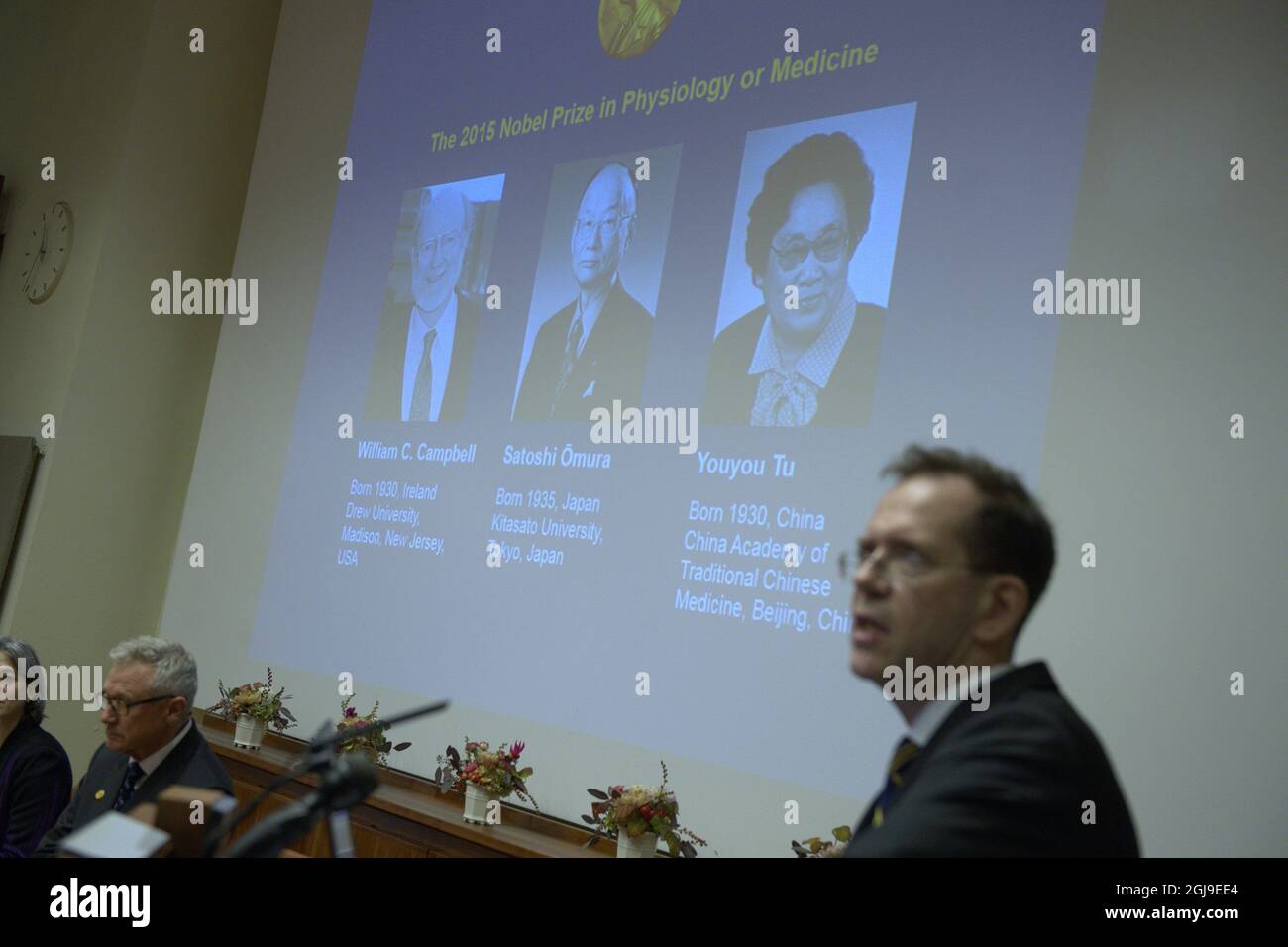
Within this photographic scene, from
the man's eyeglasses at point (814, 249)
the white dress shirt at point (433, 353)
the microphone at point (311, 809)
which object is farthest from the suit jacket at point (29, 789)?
the man's eyeglasses at point (814, 249)

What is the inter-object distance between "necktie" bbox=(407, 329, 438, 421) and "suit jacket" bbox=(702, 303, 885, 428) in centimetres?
165

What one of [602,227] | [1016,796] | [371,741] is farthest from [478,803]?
[1016,796]

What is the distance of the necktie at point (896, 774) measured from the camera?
155 centimetres

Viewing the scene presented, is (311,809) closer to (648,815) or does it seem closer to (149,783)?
(149,783)

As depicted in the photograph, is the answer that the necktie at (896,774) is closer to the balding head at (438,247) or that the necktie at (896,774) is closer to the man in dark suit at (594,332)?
the man in dark suit at (594,332)

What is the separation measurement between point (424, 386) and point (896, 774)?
165 inches

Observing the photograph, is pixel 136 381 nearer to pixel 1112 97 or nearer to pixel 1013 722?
pixel 1112 97

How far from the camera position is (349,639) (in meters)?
5.43

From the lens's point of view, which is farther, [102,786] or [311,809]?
[102,786]

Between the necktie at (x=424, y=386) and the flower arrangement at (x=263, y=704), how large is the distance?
4.84 ft

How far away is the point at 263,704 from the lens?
17.9 feet

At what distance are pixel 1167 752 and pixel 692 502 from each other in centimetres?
179

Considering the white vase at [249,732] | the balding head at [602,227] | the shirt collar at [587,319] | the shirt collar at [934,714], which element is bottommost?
the white vase at [249,732]

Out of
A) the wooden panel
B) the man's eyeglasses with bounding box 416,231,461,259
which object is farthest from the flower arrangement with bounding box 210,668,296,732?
the man's eyeglasses with bounding box 416,231,461,259
